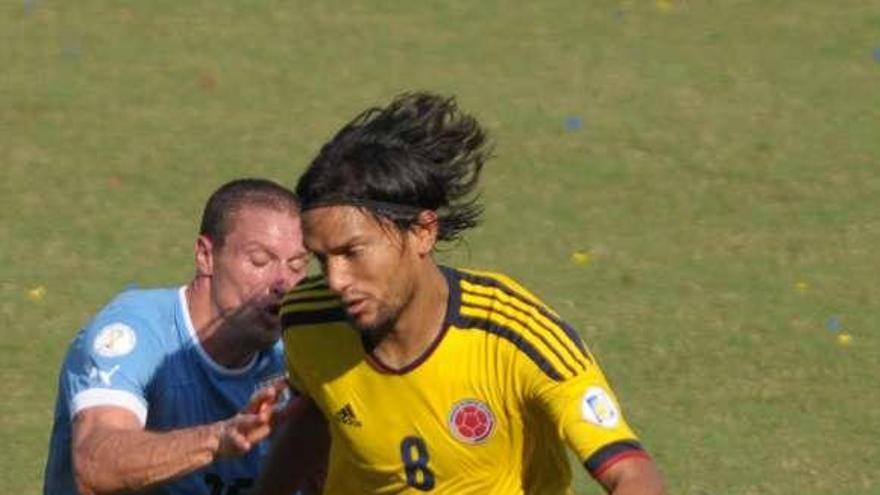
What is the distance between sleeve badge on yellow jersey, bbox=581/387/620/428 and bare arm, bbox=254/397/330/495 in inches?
40.1

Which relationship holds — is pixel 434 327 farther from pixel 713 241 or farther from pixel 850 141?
pixel 850 141

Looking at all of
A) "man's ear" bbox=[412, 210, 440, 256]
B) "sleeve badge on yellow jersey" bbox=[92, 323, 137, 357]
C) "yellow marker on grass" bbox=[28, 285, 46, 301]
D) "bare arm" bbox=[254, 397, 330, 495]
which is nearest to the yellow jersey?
"man's ear" bbox=[412, 210, 440, 256]

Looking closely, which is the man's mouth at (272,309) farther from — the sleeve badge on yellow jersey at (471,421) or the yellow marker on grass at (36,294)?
the yellow marker on grass at (36,294)

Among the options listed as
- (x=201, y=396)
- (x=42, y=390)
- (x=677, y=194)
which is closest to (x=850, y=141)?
(x=677, y=194)

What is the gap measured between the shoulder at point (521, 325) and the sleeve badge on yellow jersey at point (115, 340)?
1130 mm

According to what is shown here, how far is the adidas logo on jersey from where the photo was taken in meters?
6.09

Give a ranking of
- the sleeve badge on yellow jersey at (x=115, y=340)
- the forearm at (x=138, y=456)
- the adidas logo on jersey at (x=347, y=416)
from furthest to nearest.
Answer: the sleeve badge on yellow jersey at (x=115, y=340) → the adidas logo on jersey at (x=347, y=416) → the forearm at (x=138, y=456)

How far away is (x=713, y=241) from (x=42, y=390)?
364 cm

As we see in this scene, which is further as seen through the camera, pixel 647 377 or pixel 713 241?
pixel 713 241

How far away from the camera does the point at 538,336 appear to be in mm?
5828

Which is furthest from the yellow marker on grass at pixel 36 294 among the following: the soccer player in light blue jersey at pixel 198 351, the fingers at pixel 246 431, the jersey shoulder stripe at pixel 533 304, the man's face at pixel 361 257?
the fingers at pixel 246 431

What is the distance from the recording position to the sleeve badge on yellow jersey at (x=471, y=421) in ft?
19.5

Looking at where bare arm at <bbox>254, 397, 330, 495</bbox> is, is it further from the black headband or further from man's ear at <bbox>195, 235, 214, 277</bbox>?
the black headband

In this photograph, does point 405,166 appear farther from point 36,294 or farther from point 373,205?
point 36,294
